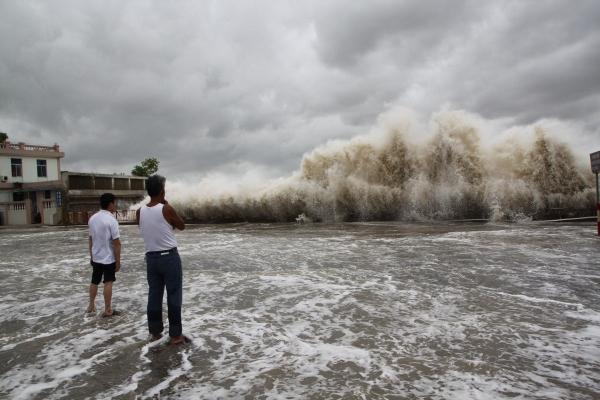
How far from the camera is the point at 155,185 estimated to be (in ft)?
12.4

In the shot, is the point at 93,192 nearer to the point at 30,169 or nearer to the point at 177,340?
the point at 30,169

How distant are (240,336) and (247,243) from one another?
8.10 m

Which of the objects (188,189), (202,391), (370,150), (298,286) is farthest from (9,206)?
(202,391)

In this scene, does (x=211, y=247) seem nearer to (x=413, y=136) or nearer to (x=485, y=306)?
(x=485, y=306)

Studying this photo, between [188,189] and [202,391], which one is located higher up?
[188,189]

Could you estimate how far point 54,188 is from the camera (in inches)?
1272

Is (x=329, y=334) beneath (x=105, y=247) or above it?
beneath

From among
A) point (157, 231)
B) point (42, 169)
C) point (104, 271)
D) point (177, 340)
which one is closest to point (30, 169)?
point (42, 169)

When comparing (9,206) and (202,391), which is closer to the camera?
(202,391)

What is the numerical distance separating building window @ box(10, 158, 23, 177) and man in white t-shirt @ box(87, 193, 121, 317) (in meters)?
37.4

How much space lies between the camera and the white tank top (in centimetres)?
367

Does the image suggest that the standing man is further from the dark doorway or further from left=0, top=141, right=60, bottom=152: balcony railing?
left=0, top=141, right=60, bottom=152: balcony railing

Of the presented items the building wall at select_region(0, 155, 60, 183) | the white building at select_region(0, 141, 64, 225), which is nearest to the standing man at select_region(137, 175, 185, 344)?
the white building at select_region(0, 141, 64, 225)

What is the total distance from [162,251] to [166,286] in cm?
33
